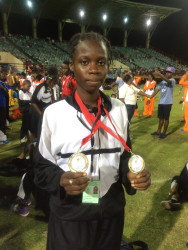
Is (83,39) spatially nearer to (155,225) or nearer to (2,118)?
(155,225)

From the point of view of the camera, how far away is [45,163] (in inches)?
51.8

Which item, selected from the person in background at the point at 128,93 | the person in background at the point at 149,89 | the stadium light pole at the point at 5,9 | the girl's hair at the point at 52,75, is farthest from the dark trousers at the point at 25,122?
the stadium light pole at the point at 5,9

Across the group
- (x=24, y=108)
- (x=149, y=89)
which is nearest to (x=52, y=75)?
(x=24, y=108)

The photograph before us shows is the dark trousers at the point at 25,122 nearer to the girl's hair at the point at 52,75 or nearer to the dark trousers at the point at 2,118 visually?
the dark trousers at the point at 2,118

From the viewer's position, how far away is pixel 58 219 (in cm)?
133

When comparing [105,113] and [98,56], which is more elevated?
[98,56]

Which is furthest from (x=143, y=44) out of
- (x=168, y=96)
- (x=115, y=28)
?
(x=168, y=96)

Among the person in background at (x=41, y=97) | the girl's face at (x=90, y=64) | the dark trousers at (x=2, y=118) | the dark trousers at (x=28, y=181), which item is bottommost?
the dark trousers at (x=28, y=181)

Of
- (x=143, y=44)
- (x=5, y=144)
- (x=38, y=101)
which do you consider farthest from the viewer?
(x=143, y=44)

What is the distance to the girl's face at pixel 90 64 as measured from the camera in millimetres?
1290

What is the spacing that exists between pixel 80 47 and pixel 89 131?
1.65ft

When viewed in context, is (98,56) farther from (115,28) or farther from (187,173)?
(115,28)

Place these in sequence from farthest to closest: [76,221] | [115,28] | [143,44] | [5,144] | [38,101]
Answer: [143,44]
[115,28]
[5,144]
[38,101]
[76,221]

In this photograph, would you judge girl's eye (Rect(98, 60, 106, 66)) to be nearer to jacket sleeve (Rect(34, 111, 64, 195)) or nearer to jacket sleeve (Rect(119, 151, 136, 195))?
jacket sleeve (Rect(34, 111, 64, 195))
